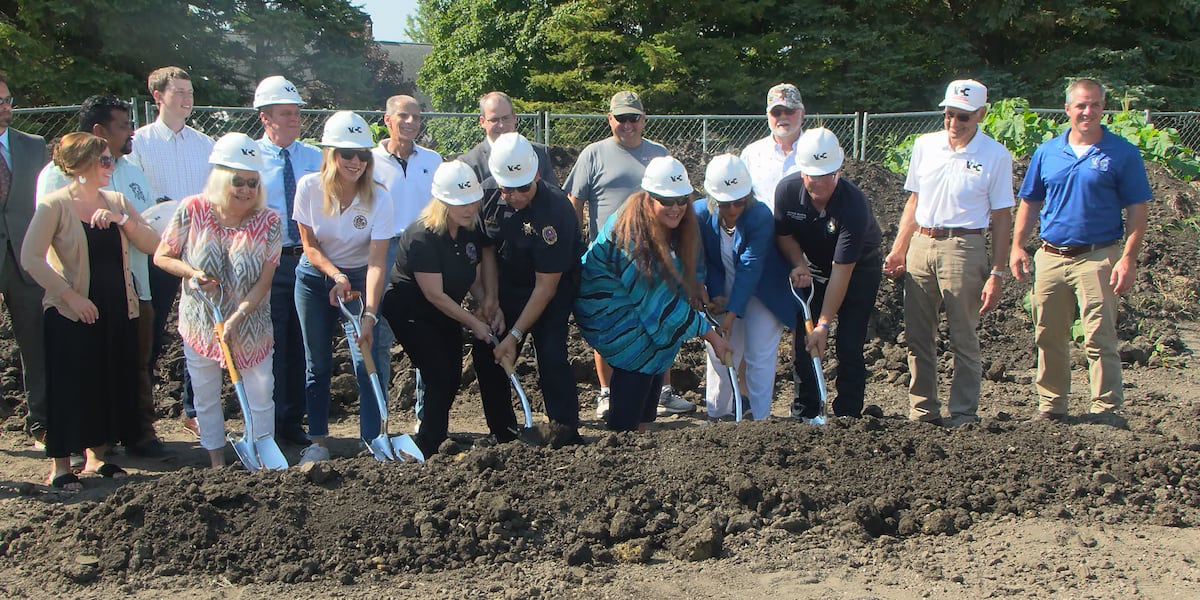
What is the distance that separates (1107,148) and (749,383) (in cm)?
232

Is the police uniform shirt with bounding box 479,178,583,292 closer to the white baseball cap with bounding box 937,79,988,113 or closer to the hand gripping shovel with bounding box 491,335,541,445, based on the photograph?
the hand gripping shovel with bounding box 491,335,541,445

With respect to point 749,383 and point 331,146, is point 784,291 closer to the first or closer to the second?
point 749,383

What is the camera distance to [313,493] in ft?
15.5

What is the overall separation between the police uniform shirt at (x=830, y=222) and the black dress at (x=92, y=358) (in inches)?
136

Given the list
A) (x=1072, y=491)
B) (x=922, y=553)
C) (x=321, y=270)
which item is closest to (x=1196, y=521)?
(x=1072, y=491)

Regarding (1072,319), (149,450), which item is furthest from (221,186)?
(1072,319)

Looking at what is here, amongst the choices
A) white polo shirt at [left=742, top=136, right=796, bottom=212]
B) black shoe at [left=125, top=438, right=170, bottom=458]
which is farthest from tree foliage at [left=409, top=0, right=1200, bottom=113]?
black shoe at [left=125, top=438, right=170, bottom=458]

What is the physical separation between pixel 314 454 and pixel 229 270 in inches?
42.5

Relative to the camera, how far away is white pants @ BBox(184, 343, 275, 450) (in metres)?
5.43

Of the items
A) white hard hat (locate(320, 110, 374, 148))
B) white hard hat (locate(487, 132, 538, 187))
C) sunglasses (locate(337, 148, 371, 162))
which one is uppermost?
white hard hat (locate(320, 110, 374, 148))

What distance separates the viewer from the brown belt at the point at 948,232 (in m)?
6.05

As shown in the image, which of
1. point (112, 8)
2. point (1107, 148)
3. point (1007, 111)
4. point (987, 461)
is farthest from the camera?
point (112, 8)

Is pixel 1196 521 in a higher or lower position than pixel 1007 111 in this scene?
lower

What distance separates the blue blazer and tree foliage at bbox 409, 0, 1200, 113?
1691 cm
